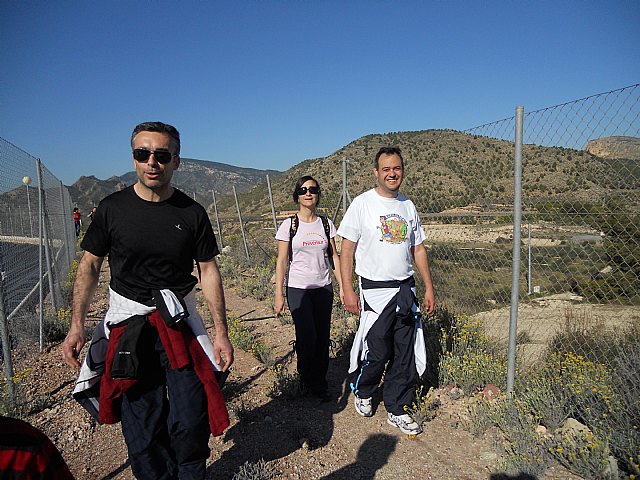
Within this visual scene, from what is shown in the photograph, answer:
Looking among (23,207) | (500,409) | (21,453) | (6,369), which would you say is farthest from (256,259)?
(21,453)

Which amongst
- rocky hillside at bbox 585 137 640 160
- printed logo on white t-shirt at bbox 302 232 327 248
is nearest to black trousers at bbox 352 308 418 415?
printed logo on white t-shirt at bbox 302 232 327 248

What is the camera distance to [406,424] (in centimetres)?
332

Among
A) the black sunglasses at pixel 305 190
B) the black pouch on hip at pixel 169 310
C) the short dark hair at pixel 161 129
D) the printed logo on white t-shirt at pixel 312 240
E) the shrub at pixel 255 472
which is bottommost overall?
the shrub at pixel 255 472

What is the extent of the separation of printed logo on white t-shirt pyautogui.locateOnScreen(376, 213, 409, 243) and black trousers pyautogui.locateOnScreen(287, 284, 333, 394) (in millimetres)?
793

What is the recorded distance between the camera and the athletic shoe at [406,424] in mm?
3303

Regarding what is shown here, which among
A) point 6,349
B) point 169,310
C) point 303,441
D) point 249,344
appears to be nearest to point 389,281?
point 303,441

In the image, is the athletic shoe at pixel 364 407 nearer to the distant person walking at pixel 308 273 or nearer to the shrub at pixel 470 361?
the distant person walking at pixel 308 273

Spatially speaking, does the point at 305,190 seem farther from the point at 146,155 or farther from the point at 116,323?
the point at 116,323

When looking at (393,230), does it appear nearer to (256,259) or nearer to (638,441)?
(638,441)

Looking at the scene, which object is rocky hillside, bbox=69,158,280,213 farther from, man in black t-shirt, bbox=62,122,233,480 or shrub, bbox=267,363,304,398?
man in black t-shirt, bbox=62,122,233,480

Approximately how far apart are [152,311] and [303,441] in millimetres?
1695

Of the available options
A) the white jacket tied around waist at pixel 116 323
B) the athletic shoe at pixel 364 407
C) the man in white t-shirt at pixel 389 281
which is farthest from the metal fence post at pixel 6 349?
the athletic shoe at pixel 364 407

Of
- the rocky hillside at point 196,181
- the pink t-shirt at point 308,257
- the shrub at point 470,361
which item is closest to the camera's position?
the pink t-shirt at point 308,257

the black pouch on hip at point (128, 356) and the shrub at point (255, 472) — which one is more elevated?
the black pouch on hip at point (128, 356)
